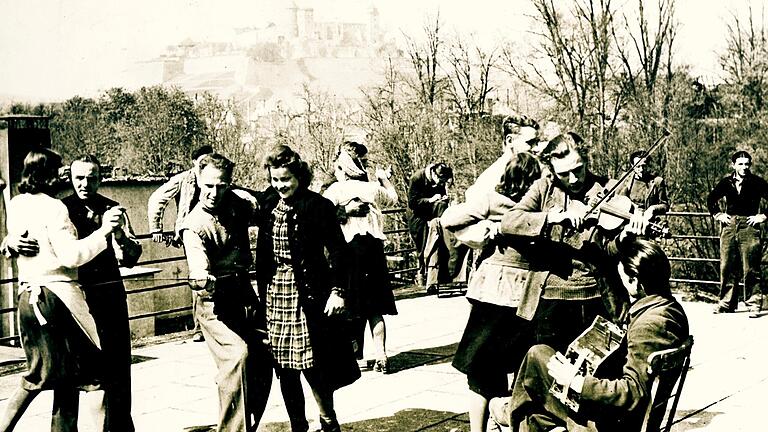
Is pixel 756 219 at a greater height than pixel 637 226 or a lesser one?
lesser

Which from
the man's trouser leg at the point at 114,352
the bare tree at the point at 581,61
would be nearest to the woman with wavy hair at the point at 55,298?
the man's trouser leg at the point at 114,352

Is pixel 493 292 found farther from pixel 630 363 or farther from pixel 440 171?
pixel 440 171

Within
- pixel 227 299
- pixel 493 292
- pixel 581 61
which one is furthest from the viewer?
pixel 581 61

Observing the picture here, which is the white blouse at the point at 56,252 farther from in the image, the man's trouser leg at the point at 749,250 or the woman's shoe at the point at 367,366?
the man's trouser leg at the point at 749,250

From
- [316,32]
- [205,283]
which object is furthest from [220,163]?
[316,32]

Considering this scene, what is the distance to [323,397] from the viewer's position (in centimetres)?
545

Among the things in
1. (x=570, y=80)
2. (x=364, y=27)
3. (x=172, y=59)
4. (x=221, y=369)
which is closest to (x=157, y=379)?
(x=221, y=369)

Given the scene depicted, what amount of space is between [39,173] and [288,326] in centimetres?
163

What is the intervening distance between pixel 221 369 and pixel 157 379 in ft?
10.3

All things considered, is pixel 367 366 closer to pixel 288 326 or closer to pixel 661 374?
pixel 288 326

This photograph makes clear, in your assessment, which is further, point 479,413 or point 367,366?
point 367,366

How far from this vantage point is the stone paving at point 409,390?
655 centimetres

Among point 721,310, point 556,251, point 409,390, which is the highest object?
point 556,251

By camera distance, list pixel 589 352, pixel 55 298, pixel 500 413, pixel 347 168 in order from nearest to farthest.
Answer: pixel 589 352
pixel 500 413
pixel 55 298
pixel 347 168
